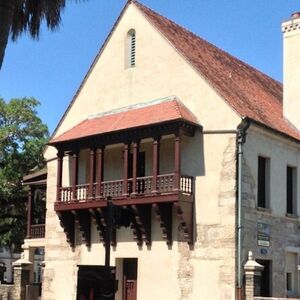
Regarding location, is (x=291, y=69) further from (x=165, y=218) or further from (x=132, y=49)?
(x=165, y=218)

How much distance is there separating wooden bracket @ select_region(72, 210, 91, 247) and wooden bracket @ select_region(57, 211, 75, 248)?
62 cm

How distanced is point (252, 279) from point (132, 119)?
7619mm

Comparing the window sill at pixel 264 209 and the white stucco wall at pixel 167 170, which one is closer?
the white stucco wall at pixel 167 170

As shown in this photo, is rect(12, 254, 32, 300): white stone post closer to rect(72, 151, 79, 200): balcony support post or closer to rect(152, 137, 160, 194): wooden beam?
rect(72, 151, 79, 200): balcony support post

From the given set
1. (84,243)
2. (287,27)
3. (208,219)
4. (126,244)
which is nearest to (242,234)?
(208,219)

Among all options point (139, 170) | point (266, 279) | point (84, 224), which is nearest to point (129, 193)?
point (139, 170)

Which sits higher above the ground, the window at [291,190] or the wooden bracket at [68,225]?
the window at [291,190]

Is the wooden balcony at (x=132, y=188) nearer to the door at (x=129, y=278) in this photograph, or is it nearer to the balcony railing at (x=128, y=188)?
the balcony railing at (x=128, y=188)

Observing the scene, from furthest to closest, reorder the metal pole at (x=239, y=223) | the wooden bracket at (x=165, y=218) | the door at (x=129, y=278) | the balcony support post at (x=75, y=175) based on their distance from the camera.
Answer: the balcony support post at (x=75, y=175)
the door at (x=129, y=278)
the wooden bracket at (x=165, y=218)
the metal pole at (x=239, y=223)

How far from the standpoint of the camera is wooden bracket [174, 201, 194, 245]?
23328 millimetres

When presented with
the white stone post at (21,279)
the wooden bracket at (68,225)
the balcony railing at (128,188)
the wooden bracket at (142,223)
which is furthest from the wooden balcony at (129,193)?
the white stone post at (21,279)

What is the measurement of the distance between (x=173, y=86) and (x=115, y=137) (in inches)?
117

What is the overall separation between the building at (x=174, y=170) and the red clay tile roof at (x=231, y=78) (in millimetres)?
104

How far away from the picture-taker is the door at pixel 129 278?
25562 mm
